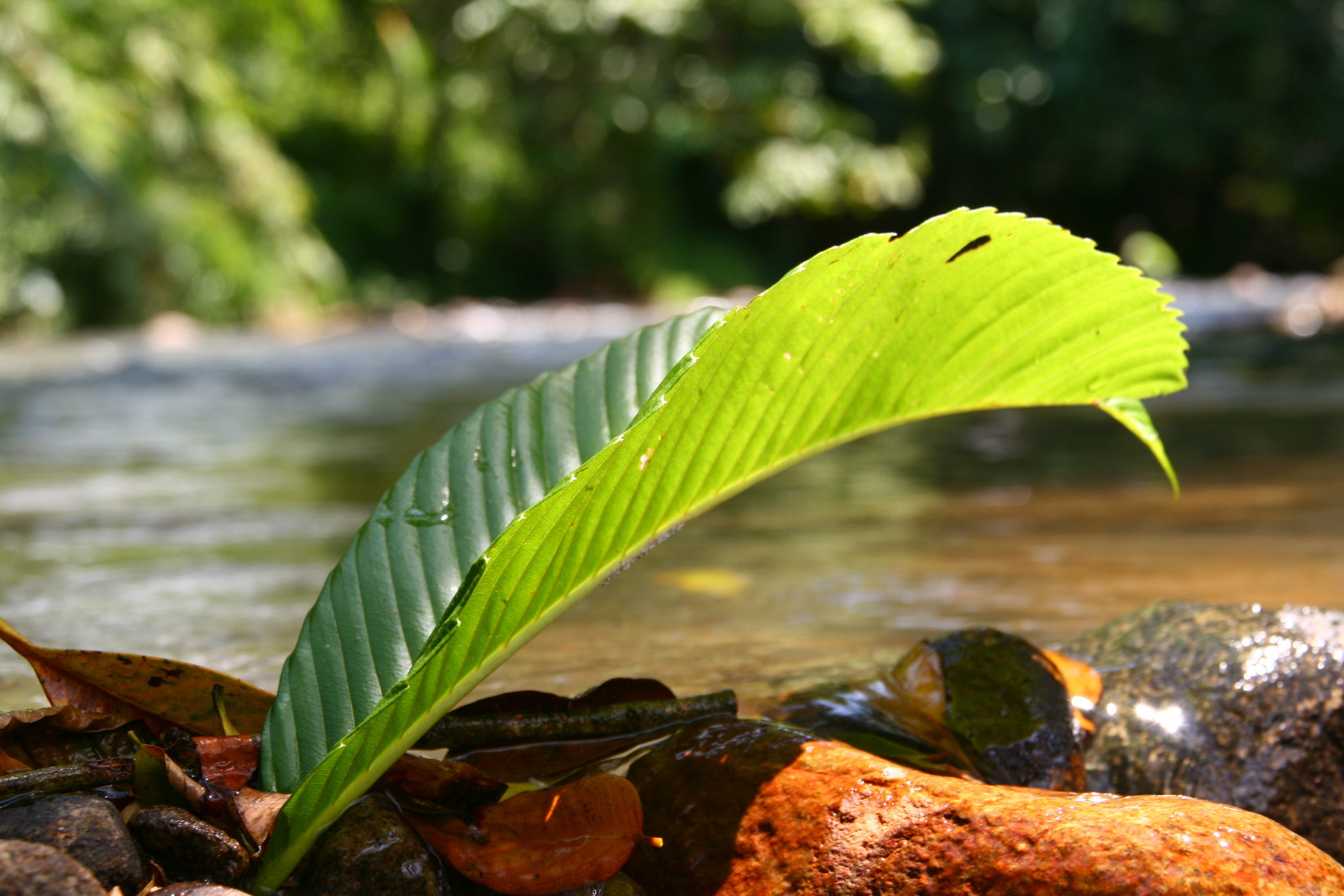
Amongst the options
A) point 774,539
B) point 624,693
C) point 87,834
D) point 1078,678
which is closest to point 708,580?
point 774,539

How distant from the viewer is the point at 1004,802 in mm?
1088

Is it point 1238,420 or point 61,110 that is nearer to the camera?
point 1238,420

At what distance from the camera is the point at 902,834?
108 cm

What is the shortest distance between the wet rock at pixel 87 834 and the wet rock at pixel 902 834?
0.46 m

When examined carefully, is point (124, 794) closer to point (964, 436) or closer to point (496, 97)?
point (964, 436)

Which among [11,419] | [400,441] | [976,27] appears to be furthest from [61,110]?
[976,27]

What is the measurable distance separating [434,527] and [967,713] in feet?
2.30

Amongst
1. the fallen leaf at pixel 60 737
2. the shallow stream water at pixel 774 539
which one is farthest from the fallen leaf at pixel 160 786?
the shallow stream water at pixel 774 539

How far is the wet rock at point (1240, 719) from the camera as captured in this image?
4.58 feet

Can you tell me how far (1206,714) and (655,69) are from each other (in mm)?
17294

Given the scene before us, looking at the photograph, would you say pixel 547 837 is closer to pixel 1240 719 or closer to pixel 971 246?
pixel 971 246

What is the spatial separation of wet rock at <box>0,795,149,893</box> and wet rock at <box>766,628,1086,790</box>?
2.50ft

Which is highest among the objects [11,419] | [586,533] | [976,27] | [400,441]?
[976,27]

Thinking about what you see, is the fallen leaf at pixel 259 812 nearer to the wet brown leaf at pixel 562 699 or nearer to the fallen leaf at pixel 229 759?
the fallen leaf at pixel 229 759
